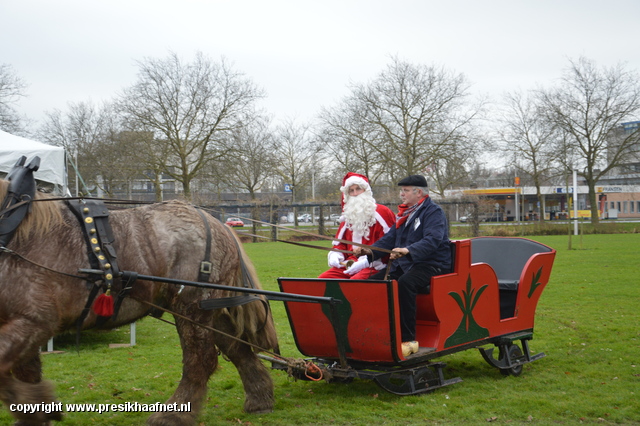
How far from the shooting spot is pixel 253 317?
15.2 feet

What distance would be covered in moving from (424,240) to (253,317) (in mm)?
1571

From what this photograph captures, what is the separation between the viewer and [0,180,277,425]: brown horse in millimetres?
3464

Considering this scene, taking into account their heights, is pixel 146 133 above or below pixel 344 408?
above

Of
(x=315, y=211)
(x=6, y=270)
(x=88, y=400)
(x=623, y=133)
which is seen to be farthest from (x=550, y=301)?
(x=623, y=133)

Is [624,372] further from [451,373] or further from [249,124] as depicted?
[249,124]

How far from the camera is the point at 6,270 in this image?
3480 mm

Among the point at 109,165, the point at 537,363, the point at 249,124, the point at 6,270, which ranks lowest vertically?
the point at 537,363

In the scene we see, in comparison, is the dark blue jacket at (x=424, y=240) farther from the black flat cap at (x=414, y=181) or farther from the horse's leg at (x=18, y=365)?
the horse's leg at (x=18, y=365)

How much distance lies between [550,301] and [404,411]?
21.0ft

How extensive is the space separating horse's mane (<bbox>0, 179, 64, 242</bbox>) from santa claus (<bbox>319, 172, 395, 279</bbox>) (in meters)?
2.44

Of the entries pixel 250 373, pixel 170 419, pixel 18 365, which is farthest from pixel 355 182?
pixel 18 365

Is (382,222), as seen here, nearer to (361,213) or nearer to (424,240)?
(361,213)

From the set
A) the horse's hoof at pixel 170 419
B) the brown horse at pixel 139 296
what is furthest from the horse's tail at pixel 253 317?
the horse's hoof at pixel 170 419

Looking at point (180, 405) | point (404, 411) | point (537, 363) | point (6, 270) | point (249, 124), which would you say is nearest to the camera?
point (6, 270)
